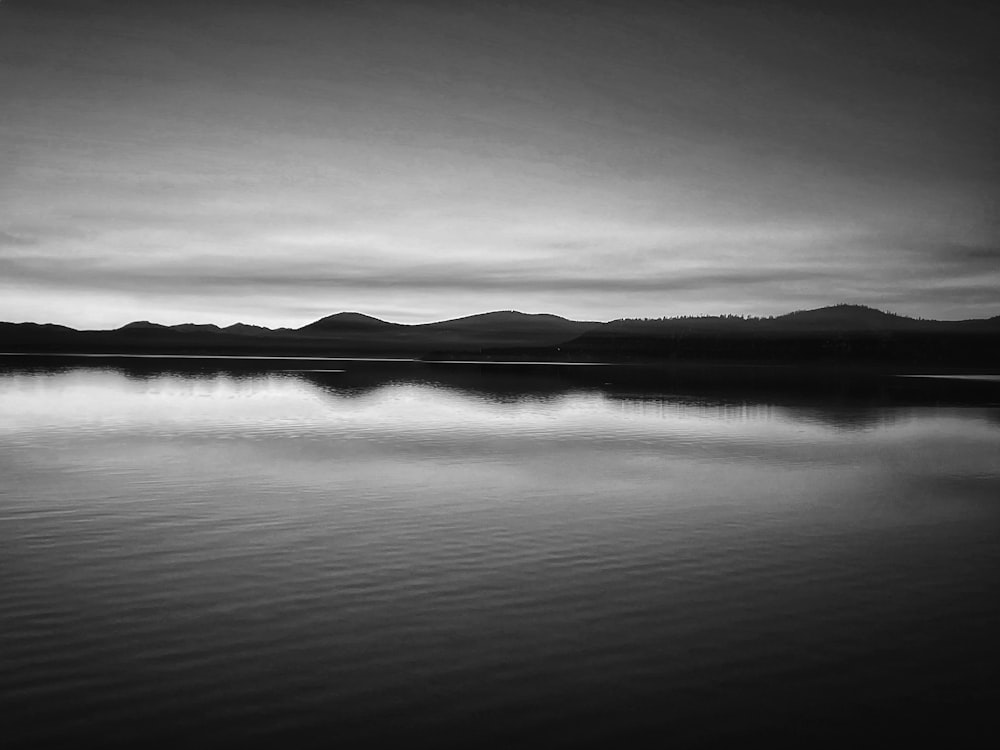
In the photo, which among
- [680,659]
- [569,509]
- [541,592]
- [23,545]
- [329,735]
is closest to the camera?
[329,735]

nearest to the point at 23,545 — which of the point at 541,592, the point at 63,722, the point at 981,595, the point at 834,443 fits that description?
the point at 63,722

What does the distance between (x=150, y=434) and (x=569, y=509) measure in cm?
1929

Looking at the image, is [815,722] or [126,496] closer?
[815,722]

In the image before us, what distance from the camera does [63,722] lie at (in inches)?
287

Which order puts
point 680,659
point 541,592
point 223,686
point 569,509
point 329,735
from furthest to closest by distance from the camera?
1. point 569,509
2. point 541,592
3. point 680,659
4. point 223,686
5. point 329,735

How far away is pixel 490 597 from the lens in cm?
1107

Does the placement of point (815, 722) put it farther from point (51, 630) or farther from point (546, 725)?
point (51, 630)

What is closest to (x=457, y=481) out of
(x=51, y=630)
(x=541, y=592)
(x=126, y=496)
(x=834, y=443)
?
(x=126, y=496)

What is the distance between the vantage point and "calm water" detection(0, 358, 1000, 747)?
305 inches

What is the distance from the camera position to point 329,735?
23.7 ft

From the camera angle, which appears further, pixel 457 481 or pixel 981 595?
pixel 457 481

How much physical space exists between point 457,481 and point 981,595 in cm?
1216

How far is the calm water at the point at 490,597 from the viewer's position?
7734mm

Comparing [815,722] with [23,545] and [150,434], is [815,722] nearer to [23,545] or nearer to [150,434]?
[23,545]
